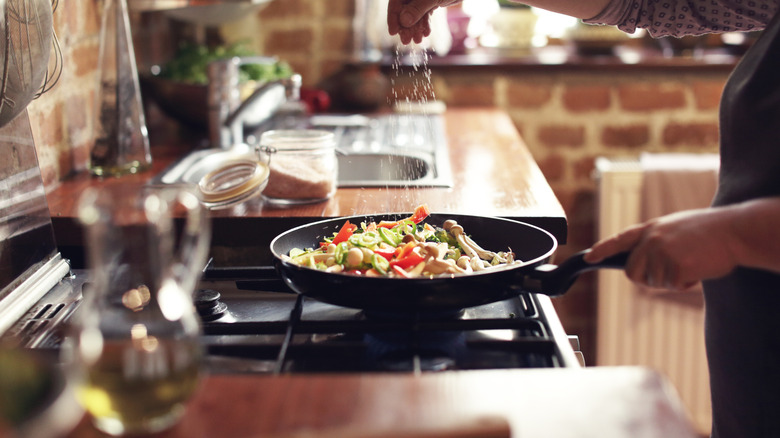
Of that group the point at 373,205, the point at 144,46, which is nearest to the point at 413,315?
the point at 373,205

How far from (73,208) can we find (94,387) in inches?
36.5

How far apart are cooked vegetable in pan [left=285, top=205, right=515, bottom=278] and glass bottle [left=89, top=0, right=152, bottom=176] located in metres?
0.74

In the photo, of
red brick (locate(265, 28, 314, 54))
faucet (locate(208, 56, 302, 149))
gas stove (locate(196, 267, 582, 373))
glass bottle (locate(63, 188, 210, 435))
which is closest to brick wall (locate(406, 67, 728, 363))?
red brick (locate(265, 28, 314, 54))

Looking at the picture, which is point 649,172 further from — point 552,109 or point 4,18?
point 4,18

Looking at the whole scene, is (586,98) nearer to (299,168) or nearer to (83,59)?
(299,168)

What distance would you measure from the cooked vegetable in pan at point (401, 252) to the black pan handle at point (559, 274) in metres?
0.10

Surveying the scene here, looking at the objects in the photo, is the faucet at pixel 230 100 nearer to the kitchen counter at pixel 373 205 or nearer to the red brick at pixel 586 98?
the kitchen counter at pixel 373 205

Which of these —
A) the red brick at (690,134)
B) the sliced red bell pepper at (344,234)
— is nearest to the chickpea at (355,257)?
the sliced red bell pepper at (344,234)

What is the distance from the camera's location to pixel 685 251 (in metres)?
0.86

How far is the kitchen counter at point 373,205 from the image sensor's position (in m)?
1.44

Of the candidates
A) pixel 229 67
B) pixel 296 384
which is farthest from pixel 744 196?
pixel 229 67

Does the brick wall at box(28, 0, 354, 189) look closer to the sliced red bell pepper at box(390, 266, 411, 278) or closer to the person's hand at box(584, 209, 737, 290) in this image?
the sliced red bell pepper at box(390, 266, 411, 278)

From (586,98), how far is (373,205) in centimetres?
151

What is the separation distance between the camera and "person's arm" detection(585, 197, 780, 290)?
2.79 ft
